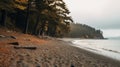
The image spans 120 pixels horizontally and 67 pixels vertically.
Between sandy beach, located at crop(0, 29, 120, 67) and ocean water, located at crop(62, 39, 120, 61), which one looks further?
ocean water, located at crop(62, 39, 120, 61)

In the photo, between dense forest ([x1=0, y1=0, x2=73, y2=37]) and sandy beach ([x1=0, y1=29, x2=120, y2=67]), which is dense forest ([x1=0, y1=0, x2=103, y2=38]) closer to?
dense forest ([x1=0, y1=0, x2=73, y2=37])

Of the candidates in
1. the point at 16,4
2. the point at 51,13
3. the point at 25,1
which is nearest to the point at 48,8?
the point at 51,13

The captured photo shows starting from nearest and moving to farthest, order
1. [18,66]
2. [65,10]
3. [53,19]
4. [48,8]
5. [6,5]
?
[18,66], [6,5], [48,8], [53,19], [65,10]

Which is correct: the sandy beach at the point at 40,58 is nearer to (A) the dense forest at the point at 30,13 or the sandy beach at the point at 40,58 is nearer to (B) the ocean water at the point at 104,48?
(B) the ocean water at the point at 104,48

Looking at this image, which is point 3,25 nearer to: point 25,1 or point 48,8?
point 25,1


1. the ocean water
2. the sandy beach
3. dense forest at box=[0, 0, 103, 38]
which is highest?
dense forest at box=[0, 0, 103, 38]

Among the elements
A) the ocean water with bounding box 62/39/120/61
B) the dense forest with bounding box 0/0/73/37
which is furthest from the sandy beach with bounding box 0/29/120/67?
the dense forest with bounding box 0/0/73/37

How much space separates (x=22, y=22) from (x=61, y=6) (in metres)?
10.5

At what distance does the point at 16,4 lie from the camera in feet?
121

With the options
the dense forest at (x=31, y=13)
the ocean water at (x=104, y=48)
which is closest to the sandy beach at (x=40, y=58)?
the ocean water at (x=104, y=48)

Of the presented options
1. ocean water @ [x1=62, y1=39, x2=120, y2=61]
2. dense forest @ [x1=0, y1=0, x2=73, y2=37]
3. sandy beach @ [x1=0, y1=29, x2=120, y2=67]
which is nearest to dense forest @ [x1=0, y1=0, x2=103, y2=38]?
dense forest @ [x1=0, y1=0, x2=73, y2=37]

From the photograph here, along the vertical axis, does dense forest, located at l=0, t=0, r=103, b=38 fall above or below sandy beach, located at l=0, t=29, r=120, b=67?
above

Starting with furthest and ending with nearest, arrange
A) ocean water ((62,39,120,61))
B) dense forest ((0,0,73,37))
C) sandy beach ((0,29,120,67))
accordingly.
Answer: dense forest ((0,0,73,37)) < ocean water ((62,39,120,61)) < sandy beach ((0,29,120,67))

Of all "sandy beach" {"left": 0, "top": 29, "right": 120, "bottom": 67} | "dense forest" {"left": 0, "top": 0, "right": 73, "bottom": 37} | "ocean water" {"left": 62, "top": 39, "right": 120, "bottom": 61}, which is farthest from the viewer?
"dense forest" {"left": 0, "top": 0, "right": 73, "bottom": 37}
